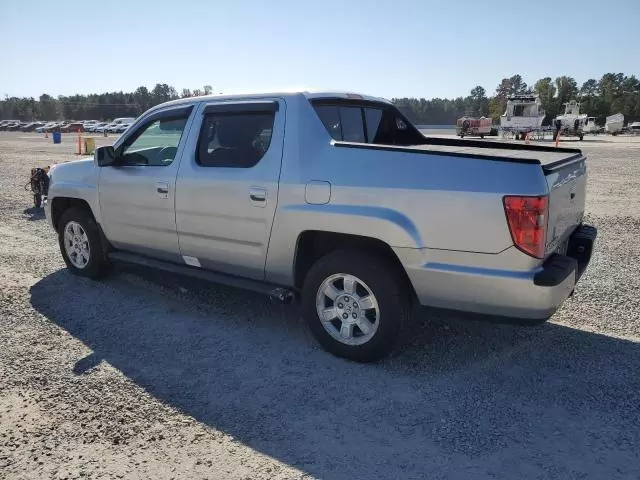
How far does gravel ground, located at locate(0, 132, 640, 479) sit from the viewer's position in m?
2.82

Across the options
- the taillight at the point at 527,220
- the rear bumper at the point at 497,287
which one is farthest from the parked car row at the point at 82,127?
the taillight at the point at 527,220

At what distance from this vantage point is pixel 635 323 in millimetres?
4637

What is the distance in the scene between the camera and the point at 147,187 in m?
4.95

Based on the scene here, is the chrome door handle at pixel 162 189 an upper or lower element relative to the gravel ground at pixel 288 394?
upper

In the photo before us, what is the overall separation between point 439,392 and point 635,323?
7.50 ft

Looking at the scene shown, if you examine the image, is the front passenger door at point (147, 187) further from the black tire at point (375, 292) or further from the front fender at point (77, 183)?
the black tire at point (375, 292)

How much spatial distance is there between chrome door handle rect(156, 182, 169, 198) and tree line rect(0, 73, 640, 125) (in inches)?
3265

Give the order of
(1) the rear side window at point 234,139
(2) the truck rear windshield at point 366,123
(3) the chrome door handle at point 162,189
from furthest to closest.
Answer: (3) the chrome door handle at point 162,189
(2) the truck rear windshield at point 366,123
(1) the rear side window at point 234,139

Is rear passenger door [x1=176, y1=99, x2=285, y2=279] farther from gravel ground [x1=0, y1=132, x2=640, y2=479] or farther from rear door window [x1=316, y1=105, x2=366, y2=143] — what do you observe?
gravel ground [x1=0, y1=132, x2=640, y2=479]

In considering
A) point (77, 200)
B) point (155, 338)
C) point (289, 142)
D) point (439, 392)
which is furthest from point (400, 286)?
point (77, 200)

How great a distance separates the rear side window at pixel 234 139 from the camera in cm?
429

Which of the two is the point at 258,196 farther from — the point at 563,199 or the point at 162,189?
the point at 563,199

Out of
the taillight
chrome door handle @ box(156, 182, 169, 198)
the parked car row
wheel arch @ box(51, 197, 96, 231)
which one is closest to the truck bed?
the taillight

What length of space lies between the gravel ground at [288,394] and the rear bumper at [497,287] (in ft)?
1.35
